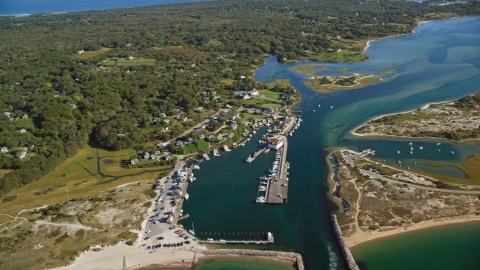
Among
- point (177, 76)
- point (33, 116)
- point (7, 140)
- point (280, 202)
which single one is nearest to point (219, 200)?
point (280, 202)

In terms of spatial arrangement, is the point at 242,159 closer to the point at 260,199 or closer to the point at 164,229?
the point at 260,199

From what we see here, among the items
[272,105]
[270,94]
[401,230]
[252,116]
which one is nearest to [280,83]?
[270,94]

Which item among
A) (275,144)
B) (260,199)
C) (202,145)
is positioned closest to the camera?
(260,199)

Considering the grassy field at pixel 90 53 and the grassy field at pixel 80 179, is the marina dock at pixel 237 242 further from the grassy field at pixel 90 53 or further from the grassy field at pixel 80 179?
the grassy field at pixel 90 53

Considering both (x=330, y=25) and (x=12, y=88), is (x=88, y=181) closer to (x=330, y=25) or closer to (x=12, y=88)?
(x=12, y=88)

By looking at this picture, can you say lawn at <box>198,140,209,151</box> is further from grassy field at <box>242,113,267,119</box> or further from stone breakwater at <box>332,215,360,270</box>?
stone breakwater at <box>332,215,360,270</box>

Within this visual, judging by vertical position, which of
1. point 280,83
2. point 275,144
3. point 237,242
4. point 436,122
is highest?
point 280,83

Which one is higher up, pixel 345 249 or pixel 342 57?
pixel 342 57
